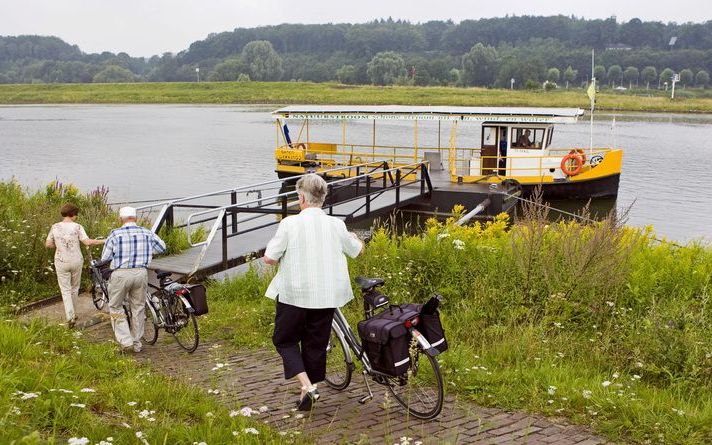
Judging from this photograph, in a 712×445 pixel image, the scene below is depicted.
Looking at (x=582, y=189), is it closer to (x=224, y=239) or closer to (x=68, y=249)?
(x=224, y=239)

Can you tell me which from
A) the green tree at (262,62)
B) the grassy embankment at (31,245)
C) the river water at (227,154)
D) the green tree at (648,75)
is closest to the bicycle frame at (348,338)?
the grassy embankment at (31,245)

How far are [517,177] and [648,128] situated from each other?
41.3m

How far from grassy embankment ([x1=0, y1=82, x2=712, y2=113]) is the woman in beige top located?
75671 millimetres

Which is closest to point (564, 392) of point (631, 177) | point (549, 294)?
point (549, 294)

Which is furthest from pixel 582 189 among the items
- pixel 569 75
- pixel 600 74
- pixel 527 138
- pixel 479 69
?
pixel 600 74

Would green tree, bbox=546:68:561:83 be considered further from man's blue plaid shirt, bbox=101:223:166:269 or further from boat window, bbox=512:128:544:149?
man's blue plaid shirt, bbox=101:223:166:269

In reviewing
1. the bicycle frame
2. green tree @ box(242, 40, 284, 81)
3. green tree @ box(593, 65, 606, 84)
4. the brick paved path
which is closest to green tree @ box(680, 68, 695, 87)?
green tree @ box(593, 65, 606, 84)

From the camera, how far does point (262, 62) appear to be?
590 ft

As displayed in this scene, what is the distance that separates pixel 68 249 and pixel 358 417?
418 cm

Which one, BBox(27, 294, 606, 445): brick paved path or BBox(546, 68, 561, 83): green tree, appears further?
BBox(546, 68, 561, 83): green tree

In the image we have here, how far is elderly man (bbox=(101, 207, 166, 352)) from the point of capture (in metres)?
7.18

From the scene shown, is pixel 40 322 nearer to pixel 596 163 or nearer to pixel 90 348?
pixel 90 348

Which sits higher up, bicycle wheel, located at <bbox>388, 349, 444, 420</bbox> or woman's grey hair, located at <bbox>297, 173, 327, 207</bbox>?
woman's grey hair, located at <bbox>297, 173, 327, 207</bbox>

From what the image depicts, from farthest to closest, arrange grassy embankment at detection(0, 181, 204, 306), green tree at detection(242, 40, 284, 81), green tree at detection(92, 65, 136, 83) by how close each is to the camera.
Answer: green tree at detection(92, 65, 136, 83) → green tree at detection(242, 40, 284, 81) → grassy embankment at detection(0, 181, 204, 306)
